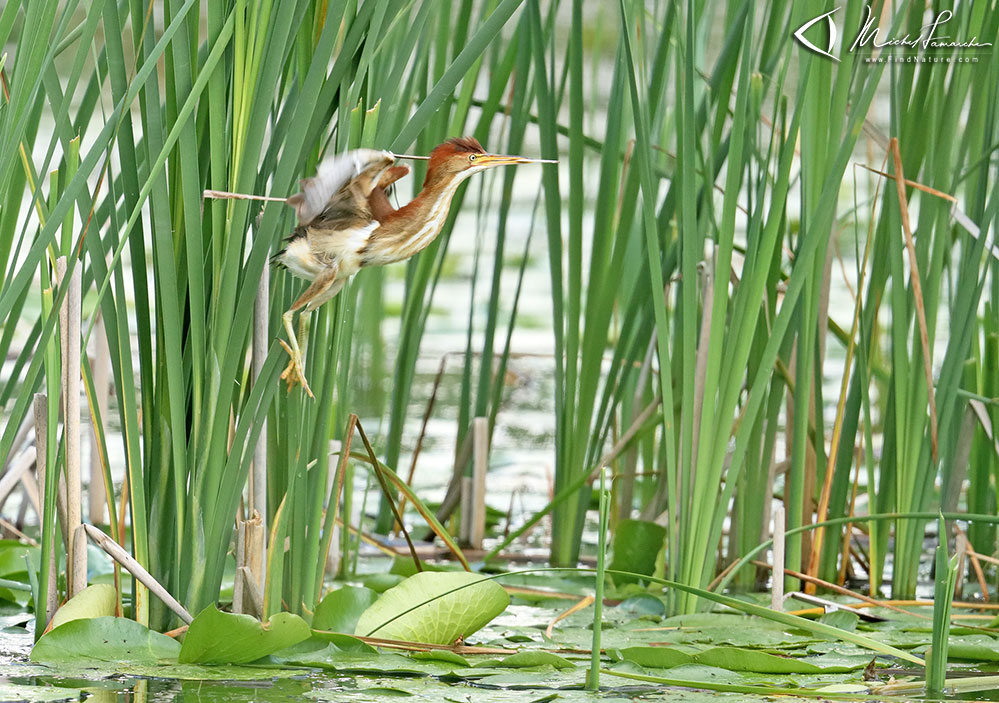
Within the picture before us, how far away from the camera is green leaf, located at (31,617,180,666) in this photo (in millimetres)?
1541

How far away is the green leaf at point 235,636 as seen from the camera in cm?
151

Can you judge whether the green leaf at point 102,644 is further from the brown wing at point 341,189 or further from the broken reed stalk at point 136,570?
the brown wing at point 341,189

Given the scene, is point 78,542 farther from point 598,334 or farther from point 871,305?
point 871,305

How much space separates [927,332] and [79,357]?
1.41m

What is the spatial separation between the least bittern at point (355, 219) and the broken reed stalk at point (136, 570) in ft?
1.07

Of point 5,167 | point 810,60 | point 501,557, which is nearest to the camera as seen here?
point 5,167

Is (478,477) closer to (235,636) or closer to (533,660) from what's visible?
(533,660)

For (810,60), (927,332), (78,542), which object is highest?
(810,60)

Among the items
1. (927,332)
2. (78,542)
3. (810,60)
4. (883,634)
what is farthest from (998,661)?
(78,542)

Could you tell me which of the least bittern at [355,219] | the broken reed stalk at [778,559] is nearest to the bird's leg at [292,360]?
the least bittern at [355,219]

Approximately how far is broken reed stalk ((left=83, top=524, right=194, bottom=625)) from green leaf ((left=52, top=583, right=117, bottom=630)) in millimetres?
85

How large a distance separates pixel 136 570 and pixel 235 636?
16 cm

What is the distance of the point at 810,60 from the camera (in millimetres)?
1770

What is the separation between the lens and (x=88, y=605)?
1.63 meters
